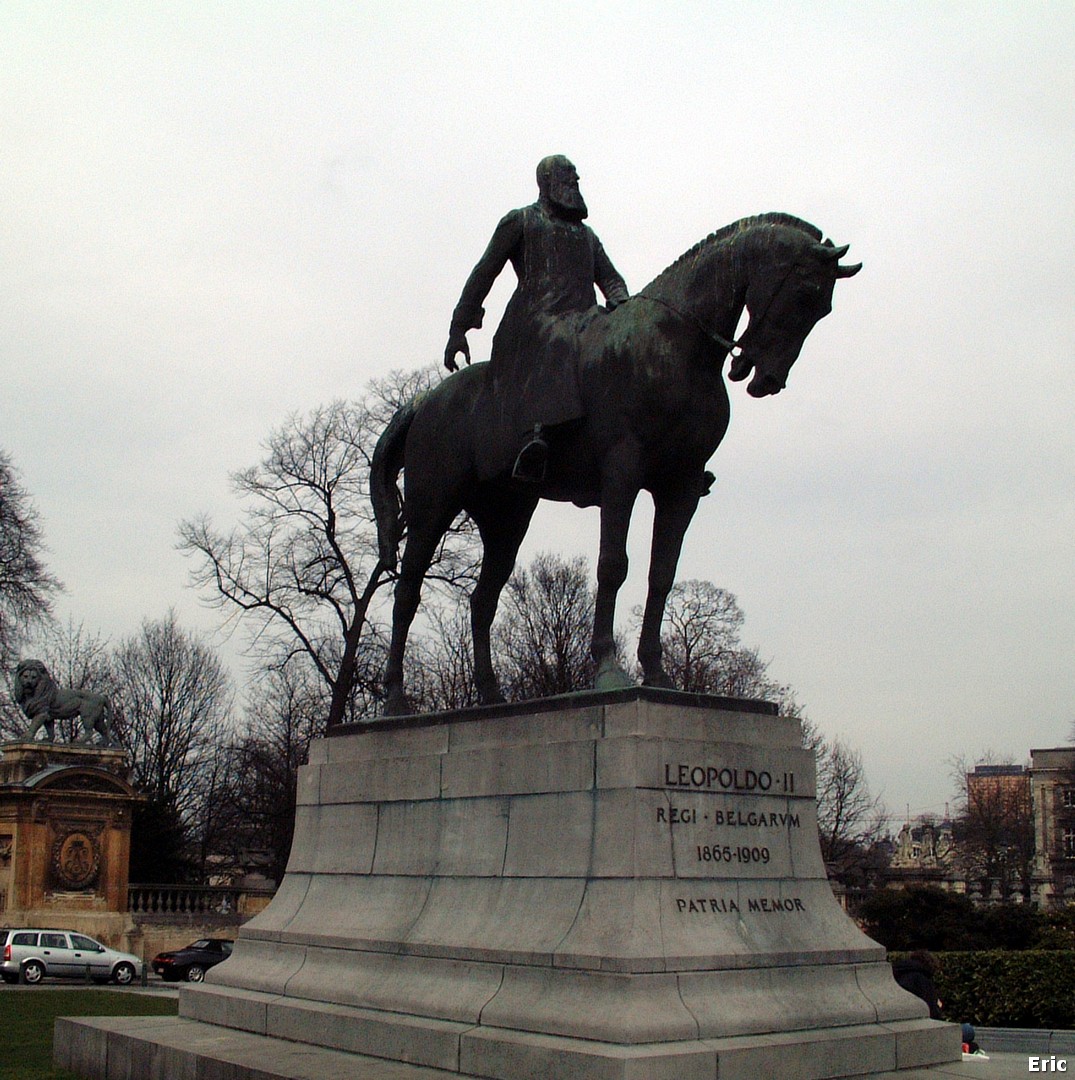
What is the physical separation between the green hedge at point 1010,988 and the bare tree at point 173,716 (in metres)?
42.7

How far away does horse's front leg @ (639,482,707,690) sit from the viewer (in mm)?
9820

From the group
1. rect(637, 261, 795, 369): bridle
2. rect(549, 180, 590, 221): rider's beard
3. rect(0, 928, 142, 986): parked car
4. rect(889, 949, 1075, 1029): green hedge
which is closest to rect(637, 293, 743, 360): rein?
rect(637, 261, 795, 369): bridle

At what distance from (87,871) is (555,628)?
16.1 m

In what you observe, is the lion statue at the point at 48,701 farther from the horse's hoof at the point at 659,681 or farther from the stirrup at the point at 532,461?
the horse's hoof at the point at 659,681

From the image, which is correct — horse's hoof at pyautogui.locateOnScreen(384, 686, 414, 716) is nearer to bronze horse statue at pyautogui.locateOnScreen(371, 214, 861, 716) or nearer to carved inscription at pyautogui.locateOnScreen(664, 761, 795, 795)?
bronze horse statue at pyautogui.locateOnScreen(371, 214, 861, 716)

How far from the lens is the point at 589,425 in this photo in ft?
32.0

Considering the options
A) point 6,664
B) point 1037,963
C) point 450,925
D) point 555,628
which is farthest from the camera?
point 555,628

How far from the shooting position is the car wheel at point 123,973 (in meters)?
31.1

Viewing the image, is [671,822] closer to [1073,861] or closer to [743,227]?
[743,227]

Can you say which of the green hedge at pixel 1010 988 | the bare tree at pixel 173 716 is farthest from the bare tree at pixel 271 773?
the green hedge at pixel 1010 988

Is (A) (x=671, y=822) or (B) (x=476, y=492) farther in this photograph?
(B) (x=476, y=492)

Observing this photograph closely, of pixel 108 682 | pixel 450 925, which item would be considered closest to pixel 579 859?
pixel 450 925

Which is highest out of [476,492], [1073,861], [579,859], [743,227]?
[743,227]

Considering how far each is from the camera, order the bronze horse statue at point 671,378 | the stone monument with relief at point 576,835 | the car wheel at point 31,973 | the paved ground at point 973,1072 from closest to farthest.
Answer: the stone monument with relief at point 576,835, the paved ground at point 973,1072, the bronze horse statue at point 671,378, the car wheel at point 31,973
